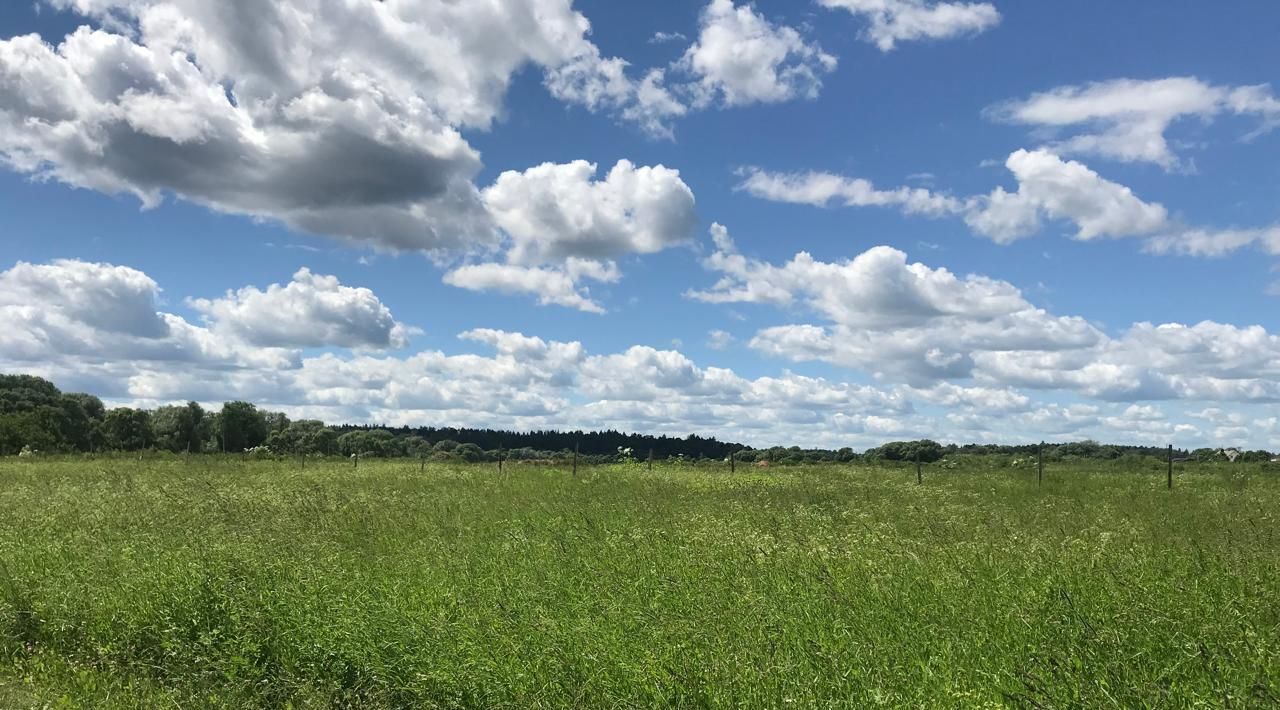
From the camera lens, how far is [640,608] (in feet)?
25.2

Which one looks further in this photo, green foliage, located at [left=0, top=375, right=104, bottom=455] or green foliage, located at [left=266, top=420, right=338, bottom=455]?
green foliage, located at [left=266, top=420, right=338, bottom=455]


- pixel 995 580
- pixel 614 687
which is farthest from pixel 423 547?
pixel 995 580

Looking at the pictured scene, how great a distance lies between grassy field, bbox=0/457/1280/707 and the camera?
5809 mm

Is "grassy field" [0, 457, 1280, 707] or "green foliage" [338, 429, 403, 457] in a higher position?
"grassy field" [0, 457, 1280, 707]

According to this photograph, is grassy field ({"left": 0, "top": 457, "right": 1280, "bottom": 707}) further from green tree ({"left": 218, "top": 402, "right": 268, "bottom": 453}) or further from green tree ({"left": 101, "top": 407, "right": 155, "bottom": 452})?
green tree ({"left": 101, "top": 407, "right": 155, "bottom": 452})

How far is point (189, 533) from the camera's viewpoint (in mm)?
12195

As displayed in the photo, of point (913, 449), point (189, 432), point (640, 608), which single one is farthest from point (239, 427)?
point (640, 608)

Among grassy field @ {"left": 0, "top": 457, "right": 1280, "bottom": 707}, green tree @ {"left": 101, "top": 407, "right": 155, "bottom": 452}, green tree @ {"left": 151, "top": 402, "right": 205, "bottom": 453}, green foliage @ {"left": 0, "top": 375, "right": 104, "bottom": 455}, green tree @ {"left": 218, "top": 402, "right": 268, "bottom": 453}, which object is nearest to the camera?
grassy field @ {"left": 0, "top": 457, "right": 1280, "bottom": 707}

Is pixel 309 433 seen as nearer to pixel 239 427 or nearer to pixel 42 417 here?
pixel 239 427

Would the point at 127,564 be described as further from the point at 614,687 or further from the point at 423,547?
the point at 614,687

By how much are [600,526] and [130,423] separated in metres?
101

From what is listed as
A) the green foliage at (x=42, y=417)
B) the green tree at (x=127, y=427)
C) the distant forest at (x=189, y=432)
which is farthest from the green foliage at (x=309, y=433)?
the green foliage at (x=42, y=417)

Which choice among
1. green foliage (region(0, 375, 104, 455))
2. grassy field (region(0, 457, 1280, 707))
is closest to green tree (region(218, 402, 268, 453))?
green foliage (region(0, 375, 104, 455))

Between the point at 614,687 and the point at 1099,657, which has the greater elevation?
the point at 1099,657
